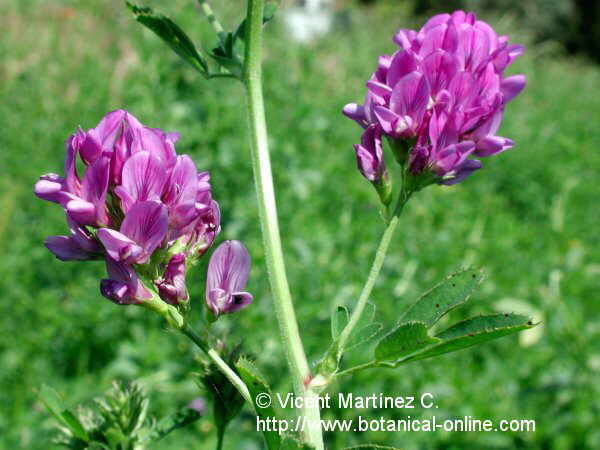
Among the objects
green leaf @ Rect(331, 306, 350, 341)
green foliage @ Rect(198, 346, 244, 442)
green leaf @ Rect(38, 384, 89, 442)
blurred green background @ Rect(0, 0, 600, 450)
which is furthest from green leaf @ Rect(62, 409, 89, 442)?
blurred green background @ Rect(0, 0, 600, 450)

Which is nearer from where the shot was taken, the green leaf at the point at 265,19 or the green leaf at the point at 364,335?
the green leaf at the point at 364,335

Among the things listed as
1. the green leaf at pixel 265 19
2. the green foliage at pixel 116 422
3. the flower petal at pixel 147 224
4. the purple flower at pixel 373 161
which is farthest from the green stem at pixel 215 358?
the green leaf at pixel 265 19

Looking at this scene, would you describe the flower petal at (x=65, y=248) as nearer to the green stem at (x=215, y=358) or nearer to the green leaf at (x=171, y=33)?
the green stem at (x=215, y=358)

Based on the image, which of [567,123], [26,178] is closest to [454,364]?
[26,178]

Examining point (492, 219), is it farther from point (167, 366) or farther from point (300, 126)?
point (167, 366)

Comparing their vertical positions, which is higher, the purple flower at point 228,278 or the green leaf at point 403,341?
the purple flower at point 228,278
